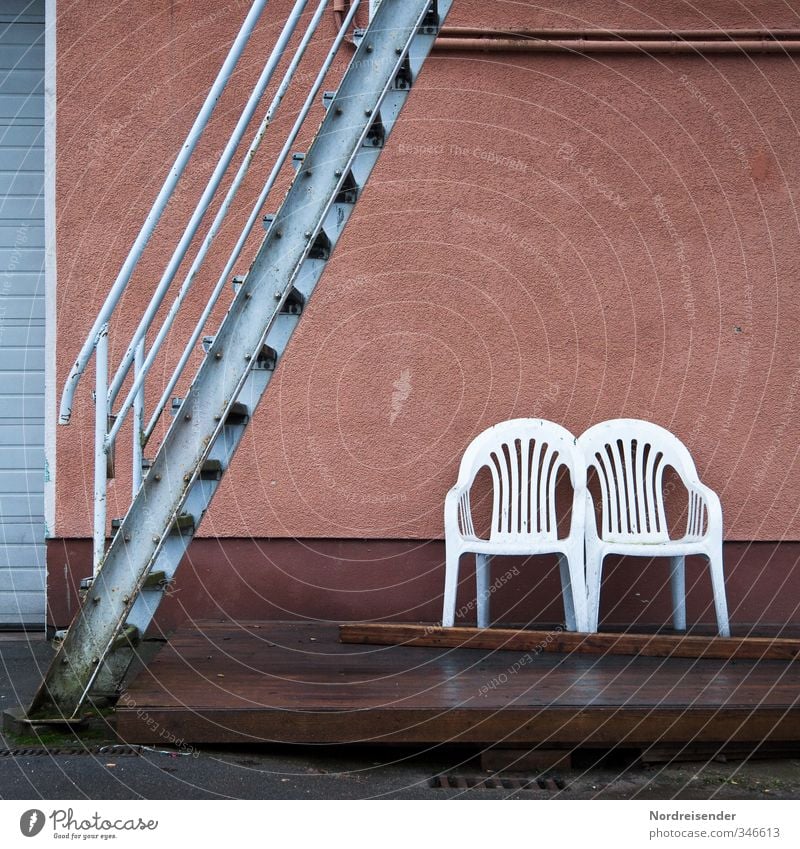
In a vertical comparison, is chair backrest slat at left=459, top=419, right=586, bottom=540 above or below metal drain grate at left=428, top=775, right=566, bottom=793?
above

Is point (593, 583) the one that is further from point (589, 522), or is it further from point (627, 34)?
point (627, 34)

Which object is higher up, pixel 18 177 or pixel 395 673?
pixel 18 177

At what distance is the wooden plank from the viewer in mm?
3588

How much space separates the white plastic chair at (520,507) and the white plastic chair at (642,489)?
0.36 feet

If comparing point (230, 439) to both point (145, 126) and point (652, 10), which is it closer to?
point (145, 126)

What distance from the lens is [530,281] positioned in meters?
4.59

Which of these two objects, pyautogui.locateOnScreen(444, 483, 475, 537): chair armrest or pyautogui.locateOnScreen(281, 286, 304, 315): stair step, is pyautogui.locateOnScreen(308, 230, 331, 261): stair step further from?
pyautogui.locateOnScreen(444, 483, 475, 537): chair armrest

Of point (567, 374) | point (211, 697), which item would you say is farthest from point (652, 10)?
point (211, 697)

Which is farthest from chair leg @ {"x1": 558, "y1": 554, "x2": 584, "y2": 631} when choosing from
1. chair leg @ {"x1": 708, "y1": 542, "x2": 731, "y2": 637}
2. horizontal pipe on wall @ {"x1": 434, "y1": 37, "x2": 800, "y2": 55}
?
horizontal pipe on wall @ {"x1": 434, "y1": 37, "x2": 800, "y2": 55}

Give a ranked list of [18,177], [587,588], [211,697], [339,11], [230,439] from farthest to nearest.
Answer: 1. [18,177]
2. [339,11]
3. [587,588]
4. [230,439]
5. [211,697]

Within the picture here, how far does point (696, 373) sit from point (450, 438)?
1.16 meters

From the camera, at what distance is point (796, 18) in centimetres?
457

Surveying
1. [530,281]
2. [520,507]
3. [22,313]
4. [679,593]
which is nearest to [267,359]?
[520,507]

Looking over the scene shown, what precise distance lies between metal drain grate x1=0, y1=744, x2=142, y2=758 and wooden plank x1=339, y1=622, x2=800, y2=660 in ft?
3.74
